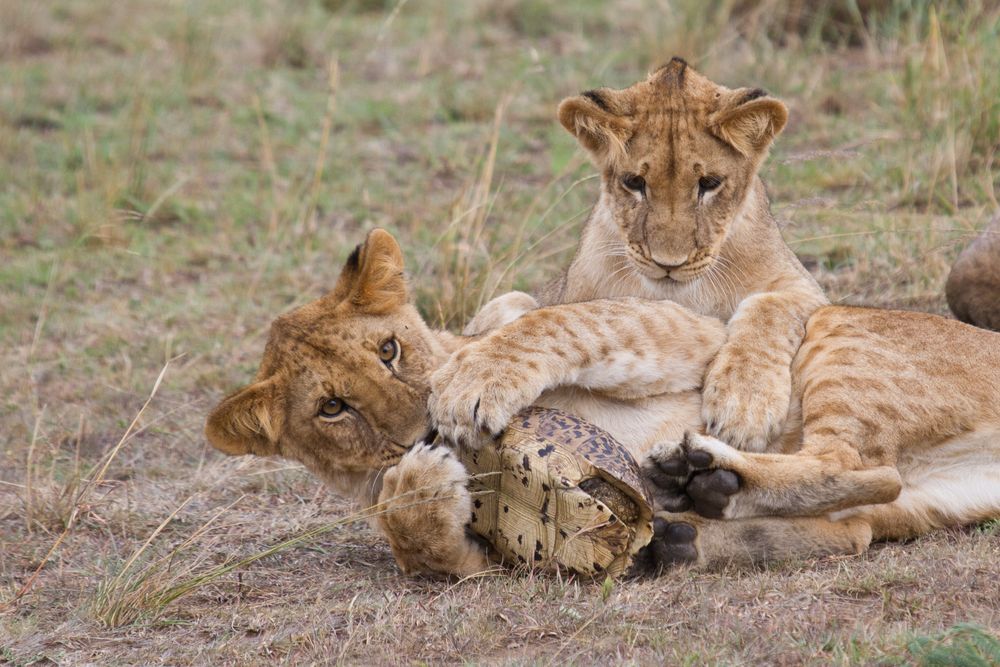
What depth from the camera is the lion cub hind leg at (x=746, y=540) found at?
3.66 metres

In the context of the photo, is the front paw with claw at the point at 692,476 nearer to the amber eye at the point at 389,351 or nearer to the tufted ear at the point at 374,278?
the amber eye at the point at 389,351

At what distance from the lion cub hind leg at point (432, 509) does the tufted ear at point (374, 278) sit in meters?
0.42

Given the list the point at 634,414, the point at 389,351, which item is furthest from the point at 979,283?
the point at 389,351

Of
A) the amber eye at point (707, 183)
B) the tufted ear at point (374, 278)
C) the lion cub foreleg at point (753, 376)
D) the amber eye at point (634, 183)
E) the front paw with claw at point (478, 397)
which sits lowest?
the lion cub foreleg at point (753, 376)

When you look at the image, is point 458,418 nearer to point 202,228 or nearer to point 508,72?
point 202,228

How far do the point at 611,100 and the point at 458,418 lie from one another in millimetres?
1588

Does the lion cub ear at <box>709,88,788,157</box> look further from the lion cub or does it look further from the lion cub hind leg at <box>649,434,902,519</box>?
the lion cub hind leg at <box>649,434,902,519</box>

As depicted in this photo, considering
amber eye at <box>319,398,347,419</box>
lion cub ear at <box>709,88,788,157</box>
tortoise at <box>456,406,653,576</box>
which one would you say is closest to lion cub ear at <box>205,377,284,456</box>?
amber eye at <box>319,398,347,419</box>

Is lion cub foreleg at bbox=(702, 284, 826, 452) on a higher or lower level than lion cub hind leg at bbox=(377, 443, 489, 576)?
higher

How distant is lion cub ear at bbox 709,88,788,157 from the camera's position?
456cm

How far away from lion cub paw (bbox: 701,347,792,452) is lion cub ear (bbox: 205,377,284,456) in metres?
1.19

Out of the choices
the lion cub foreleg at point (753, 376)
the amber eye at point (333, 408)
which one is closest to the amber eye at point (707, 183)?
the lion cub foreleg at point (753, 376)

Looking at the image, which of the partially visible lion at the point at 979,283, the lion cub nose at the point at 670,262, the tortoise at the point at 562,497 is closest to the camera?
the tortoise at the point at 562,497

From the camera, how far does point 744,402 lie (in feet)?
13.0
